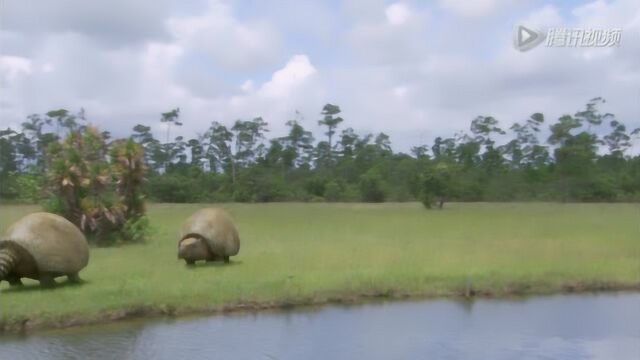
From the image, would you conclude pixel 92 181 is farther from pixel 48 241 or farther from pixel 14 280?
pixel 48 241

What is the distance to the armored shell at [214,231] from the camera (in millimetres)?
19797

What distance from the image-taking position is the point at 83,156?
91.0ft

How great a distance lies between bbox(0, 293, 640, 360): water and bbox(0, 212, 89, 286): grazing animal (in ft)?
9.36

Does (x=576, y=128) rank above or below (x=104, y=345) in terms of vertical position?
above

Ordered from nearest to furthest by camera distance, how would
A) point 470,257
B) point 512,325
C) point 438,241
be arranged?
point 512,325 → point 470,257 → point 438,241

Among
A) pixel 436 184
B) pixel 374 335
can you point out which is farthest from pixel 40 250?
pixel 436 184

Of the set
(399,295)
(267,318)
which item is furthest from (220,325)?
(399,295)

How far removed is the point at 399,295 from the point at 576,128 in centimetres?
5198

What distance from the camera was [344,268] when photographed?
A: 19219 mm

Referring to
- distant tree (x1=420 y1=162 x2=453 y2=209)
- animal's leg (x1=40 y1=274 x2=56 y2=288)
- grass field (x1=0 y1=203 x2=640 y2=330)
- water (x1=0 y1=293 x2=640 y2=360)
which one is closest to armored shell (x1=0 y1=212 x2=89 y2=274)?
animal's leg (x1=40 y1=274 x2=56 y2=288)

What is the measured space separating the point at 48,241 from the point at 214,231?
5336 mm

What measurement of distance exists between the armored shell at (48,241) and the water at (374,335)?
2843 mm

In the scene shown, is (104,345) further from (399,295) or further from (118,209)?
(118,209)

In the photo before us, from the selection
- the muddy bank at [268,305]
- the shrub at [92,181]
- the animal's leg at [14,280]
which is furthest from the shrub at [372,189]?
the animal's leg at [14,280]
